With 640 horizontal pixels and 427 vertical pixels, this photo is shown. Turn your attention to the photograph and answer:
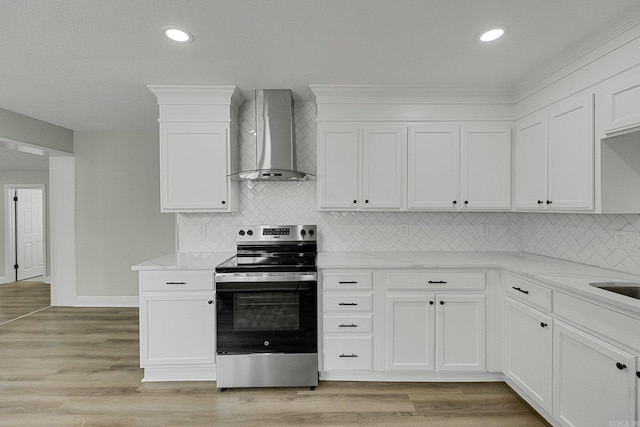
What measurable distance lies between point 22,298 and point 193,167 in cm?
463

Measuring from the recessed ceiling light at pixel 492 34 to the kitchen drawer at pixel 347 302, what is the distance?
6.33 ft

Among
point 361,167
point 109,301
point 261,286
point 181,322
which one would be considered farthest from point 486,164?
point 109,301

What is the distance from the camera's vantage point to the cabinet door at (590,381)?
4.87 feet

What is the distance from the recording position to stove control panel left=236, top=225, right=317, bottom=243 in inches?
121

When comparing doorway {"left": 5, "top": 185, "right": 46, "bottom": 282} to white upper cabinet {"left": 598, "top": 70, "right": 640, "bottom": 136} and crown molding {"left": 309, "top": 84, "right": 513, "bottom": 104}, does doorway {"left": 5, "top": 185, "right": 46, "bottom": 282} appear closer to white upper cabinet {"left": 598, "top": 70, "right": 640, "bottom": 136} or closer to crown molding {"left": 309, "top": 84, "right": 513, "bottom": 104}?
crown molding {"left": 309, "top": 84, "right": 513, "bottom": 104}

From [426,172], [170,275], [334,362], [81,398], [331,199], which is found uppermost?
[426,172]

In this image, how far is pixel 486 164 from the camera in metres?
2.87

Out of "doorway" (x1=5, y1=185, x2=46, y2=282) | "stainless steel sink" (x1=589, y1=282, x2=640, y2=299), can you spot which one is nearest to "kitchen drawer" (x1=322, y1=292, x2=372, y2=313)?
"stainless steel sink" (x1=589, y1=282, x2=640, y2=299)

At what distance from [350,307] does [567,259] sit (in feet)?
5.90

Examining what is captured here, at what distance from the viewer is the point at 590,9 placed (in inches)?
70.4

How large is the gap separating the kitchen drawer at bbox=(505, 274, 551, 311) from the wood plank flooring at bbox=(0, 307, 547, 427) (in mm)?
755

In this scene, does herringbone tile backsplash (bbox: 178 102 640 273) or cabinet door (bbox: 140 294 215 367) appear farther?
herringbone tile backsplash (bbox: 178 102 640 273)

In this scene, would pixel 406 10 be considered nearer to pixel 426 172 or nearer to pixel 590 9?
pixel 590 9

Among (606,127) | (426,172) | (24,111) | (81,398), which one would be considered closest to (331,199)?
(426,172)
